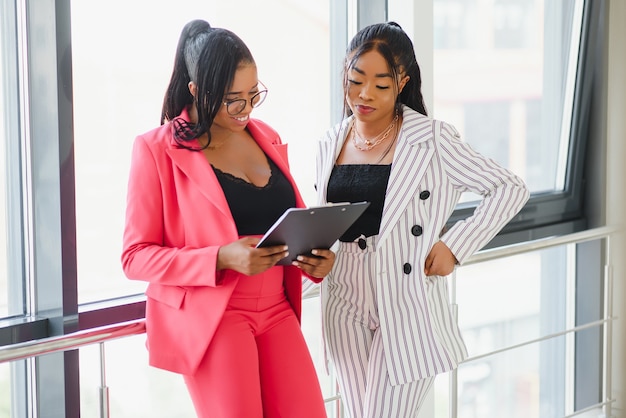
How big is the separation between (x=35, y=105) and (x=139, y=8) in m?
0.41

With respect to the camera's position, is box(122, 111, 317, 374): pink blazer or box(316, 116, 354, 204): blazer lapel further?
box(316, 116, 354, 204): blazer lapel

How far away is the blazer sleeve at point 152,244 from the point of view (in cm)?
162

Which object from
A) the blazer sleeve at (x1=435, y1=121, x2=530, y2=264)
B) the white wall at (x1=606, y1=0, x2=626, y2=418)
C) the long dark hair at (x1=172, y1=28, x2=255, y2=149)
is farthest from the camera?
the white wall at (x1=606, y1=0, x2=626, y2=418)

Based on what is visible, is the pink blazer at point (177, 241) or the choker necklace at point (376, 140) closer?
the pink blazer at point (177, 241)

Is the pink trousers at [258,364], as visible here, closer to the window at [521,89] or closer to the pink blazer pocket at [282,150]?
the pink blazer pocket at [282,150]

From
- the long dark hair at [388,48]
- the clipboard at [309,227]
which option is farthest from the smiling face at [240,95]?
the long dark hair at [388,48]

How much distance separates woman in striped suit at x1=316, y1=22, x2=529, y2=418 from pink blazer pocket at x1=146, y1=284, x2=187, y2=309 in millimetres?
434

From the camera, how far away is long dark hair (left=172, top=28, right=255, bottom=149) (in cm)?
167

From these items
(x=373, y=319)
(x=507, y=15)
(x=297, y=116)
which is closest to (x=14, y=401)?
(x=373, y=319)

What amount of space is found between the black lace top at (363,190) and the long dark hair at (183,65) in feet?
1.38

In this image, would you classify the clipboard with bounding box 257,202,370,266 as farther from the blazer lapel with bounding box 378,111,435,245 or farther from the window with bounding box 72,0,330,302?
the window with bounding box 72,0,330,302

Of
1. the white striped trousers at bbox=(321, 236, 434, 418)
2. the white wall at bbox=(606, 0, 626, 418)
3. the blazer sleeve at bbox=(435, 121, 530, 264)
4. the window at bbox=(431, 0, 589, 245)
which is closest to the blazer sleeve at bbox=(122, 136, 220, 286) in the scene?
the white striped trousers at bbox=(321, 236, 434, 418)

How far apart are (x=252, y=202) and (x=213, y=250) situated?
0.14m

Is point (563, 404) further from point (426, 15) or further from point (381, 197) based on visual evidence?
point (381, 197)
